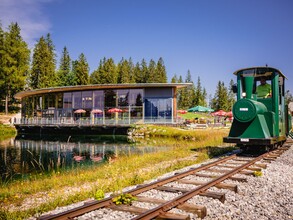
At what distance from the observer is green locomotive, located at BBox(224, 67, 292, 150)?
995 cm

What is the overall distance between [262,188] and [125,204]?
3108 millimetres

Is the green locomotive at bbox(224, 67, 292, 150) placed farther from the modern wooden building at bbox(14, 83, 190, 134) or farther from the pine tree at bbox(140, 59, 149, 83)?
the pine tree at bbox(140, 59, 149, 83)

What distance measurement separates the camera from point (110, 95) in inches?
1528

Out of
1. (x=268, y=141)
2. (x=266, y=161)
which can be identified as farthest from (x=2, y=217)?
(x=268, y=141)

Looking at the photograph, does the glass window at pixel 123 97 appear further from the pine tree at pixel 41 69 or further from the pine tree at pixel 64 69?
the pine tree at pixel 64 69

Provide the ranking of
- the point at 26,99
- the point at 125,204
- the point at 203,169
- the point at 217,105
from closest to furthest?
the point at 125,204, the point at 203,169, the point at 26,99, the point at 217,105

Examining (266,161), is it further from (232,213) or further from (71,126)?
(71,126)

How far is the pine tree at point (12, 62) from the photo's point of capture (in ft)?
163

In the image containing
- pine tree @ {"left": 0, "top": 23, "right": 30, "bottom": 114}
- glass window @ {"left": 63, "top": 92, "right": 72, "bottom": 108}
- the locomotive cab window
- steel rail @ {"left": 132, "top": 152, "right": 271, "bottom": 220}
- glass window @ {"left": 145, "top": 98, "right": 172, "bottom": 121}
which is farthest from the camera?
pine tree @ {"left": 0, "top": 23, "right": 30, "bottom": 114}

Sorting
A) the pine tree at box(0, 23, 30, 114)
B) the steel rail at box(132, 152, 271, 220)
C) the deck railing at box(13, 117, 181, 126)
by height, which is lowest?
the steel rail at box(132, 152, 271, 220)

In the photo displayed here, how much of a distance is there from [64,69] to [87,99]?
51196mm

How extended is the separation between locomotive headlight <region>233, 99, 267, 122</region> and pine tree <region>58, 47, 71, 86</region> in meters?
71.1

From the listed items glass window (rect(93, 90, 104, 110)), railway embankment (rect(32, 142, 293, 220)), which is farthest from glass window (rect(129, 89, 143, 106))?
railway embankment (rect(32, 142, 293, 220))

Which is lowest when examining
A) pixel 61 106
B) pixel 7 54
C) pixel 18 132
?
pixel 18 132
